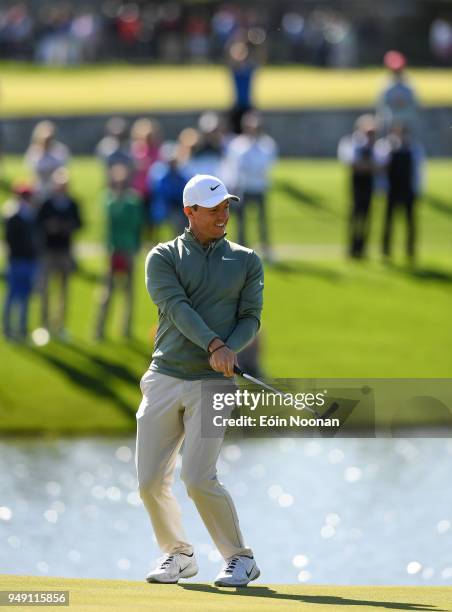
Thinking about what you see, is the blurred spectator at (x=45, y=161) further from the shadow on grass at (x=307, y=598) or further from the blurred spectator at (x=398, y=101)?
→ the shadow on grass at (x=307, y=598)

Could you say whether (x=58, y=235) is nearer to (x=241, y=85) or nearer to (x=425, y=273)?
(x=425, y=273)

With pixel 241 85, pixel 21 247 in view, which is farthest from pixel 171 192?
pixel 241 85

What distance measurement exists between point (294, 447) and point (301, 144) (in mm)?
21221

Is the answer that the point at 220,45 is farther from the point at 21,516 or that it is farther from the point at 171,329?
the point at 171,329

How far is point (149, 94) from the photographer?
170 ft

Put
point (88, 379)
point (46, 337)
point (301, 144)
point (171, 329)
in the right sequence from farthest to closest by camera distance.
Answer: point (301, 144), point (46, 337), point (88, 379), point (171, 329)

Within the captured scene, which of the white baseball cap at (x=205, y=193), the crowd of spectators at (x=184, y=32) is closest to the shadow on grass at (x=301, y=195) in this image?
the crowd of spectators at (x=184, y=32)

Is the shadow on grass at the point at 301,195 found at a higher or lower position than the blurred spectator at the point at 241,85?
lower

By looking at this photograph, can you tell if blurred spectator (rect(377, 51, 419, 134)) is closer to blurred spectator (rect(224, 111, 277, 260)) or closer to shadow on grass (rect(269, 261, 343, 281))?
blurred spectator (rect(224, 111, 277, 260))

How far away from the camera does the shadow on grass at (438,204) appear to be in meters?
35.7

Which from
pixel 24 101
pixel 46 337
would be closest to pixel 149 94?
pixel 24 101

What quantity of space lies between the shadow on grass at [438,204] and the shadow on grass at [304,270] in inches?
213

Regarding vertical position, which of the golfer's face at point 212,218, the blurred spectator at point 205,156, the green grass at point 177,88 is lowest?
the green grass at point 177,88

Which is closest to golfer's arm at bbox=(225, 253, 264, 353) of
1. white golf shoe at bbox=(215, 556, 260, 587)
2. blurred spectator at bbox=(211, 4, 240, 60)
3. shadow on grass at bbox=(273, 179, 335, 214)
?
white golf shoe at bbox=(215, 556, 260, 587)
